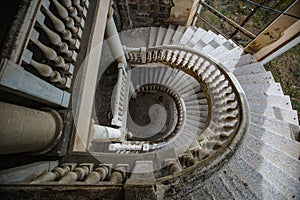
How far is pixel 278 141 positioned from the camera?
2.84 meters

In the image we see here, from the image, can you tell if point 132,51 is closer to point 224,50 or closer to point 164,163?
point 224,50

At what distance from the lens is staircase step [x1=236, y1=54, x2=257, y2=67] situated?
394 centimetres

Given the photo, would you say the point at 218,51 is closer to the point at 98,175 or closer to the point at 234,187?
the point at 234,187

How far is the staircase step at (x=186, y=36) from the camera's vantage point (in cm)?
490

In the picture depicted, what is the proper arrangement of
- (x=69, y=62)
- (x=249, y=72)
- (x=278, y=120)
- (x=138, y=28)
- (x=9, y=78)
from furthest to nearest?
(x=138, y=28) → (x=249, y=72) → (x=278, y=120) → (x=69, y=62) → (x=9, y=78)

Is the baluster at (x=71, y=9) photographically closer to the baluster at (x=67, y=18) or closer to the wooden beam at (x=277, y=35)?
the baluster at (x=67, y=18)

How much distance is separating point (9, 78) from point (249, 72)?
3932 mm

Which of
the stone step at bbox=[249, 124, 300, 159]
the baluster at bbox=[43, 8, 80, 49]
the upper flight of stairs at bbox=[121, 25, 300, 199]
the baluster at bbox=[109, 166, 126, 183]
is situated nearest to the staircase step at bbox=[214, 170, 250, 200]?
the upper flight of stairs at bbox=[121, 25, 300, 199]

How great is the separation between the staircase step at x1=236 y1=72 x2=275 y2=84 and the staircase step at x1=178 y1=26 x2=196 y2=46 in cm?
187

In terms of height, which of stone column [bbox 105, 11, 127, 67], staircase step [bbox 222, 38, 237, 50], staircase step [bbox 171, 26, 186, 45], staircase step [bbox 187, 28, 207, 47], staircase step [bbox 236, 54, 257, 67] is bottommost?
staircase step [bbox 236, 54, 257, 67]

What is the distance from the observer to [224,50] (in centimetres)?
425

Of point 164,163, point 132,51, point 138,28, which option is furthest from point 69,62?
point 138,28

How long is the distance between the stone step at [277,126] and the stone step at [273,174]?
770 mm

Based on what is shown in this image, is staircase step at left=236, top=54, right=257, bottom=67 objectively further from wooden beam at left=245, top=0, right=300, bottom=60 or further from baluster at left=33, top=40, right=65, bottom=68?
baluster at left=33, top=40, right=65, bottom=68
